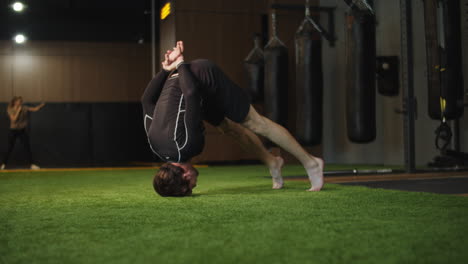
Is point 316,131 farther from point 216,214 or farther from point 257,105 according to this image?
point 216,214

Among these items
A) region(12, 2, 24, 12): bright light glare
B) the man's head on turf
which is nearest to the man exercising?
the man's head on turf

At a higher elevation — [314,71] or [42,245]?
[314,71]

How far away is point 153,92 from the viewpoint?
11.5ft

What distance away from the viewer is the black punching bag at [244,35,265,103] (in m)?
8.06

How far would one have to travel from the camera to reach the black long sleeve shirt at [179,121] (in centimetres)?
312

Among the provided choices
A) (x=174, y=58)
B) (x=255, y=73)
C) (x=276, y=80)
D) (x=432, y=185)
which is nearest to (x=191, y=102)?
(x=174, y=58)

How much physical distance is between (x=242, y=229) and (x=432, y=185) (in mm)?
2321

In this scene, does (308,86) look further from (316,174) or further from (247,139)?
(316,174)

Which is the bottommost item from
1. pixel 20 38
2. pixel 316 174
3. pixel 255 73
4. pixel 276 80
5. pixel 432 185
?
pixel 432 185

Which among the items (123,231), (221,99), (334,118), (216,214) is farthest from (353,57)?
(334,118)

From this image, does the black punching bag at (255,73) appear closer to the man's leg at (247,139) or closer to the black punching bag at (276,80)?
the black punching bag at (276,80)

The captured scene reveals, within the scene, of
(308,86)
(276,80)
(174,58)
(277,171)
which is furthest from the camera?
(276,80)

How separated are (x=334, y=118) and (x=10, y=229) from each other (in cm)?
720

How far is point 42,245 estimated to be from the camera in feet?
6.16
